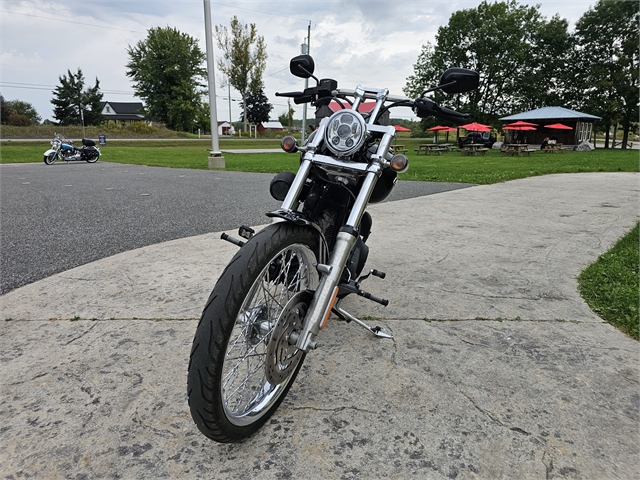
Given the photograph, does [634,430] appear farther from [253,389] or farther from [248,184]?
[248,184]

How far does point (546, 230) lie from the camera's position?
180 inches

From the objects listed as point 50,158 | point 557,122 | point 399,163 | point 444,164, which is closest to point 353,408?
point 399,163

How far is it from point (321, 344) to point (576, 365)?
1.18 m

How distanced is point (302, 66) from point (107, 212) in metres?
4.42

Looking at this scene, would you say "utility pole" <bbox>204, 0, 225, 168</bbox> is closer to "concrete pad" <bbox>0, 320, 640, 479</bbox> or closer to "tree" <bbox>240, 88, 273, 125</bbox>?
"concrete pad" <bbox>0, 320, 640, 479</bbox>

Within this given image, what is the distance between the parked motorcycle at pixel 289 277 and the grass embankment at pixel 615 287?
1.50 m

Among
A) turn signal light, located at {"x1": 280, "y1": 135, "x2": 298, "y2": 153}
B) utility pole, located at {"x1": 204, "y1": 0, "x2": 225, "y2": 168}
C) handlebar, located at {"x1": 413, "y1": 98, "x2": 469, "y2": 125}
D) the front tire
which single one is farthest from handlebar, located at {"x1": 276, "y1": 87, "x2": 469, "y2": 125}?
the front tire

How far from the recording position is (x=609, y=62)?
3481cm

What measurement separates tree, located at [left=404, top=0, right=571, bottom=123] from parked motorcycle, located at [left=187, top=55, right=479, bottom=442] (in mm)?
37021

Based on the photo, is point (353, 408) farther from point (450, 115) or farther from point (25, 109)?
point (25, 109)

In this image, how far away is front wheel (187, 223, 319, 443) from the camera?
4.21ft

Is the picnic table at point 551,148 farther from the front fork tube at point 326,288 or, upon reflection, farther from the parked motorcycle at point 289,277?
the front fork tube at point 326,288

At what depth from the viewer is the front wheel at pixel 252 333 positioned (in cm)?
128

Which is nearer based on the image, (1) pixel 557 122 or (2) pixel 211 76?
(2) pixel 211 76
